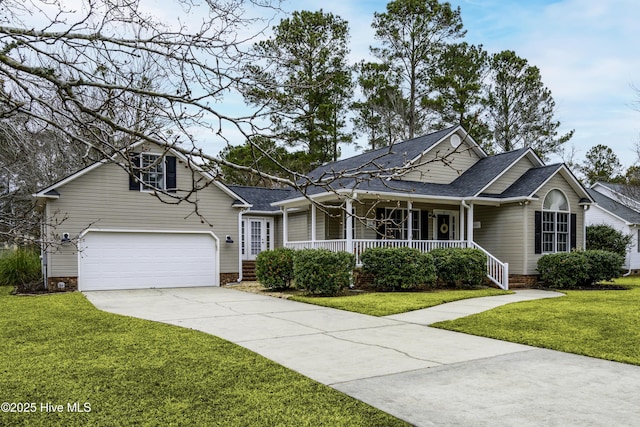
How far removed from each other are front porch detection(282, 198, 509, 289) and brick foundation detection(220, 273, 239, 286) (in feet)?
7.79

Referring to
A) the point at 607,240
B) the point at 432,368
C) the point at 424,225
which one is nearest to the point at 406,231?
the point at 424,225

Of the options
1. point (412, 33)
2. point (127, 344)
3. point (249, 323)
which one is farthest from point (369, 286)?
point (412, 33)

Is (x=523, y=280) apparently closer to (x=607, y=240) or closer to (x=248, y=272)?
(x=607, y=240)

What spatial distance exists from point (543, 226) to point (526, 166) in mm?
2705

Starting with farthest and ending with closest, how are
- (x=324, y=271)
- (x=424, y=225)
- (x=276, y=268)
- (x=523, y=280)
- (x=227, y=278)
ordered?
(x=424, y=225) → (x=227, y=278) → (x=523, y=280) → (x=276, y=268) → (x=324, y=271)

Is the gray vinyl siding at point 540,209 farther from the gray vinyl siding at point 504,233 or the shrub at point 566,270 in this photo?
the shrub at point 566,270

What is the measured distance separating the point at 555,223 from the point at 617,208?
1156 cm

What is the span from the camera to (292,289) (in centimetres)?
1581

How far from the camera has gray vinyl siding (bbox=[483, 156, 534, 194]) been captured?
58.4 ft

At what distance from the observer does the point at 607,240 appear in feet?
73.7

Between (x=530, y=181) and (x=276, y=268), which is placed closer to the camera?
(x=276, y=268)

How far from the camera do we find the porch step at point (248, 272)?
19.4m

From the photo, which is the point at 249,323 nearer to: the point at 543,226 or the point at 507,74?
the point at 543,226

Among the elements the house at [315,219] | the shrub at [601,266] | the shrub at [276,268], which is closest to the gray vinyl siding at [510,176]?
the house at [315,219]
